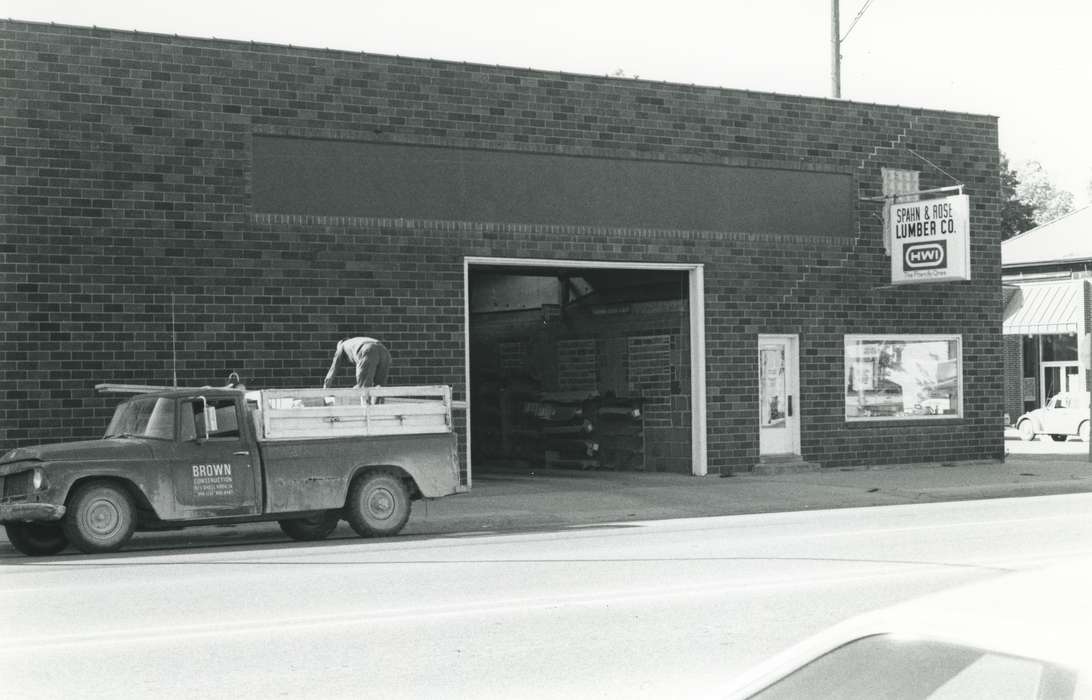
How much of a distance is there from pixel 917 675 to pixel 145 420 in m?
12.3

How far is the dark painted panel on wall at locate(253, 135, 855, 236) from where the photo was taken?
62.6 feet

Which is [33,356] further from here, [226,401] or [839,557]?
[839,557]

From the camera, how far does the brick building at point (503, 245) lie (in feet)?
57.9

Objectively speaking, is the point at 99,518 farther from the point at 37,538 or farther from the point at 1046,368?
the point at 1046,368

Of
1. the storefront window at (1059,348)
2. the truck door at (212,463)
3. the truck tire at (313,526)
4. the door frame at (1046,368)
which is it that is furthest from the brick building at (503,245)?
the door frame at (1046,368)

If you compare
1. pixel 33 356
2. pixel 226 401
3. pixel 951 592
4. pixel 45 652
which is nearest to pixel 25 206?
pixel 33 356

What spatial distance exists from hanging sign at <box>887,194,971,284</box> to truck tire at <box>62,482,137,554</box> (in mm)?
14258

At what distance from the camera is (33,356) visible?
17266mm

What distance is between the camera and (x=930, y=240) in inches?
908

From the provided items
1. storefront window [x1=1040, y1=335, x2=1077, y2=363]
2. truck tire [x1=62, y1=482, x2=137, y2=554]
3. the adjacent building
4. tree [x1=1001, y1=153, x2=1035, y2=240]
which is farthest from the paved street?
tree [x1=1001, y1=153, x2=1035, y2=240]

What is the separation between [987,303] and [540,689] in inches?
787

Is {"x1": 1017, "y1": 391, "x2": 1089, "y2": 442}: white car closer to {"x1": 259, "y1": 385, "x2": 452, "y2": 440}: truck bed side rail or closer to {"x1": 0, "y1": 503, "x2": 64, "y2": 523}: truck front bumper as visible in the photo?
{"x1": 259, "y1": 385, "x2": 452, "y2": 440}: truck bed side rail

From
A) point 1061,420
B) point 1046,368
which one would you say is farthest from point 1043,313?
point 1061,420

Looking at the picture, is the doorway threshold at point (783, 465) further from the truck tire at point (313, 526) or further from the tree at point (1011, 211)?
the tree at point (1011, 211)
